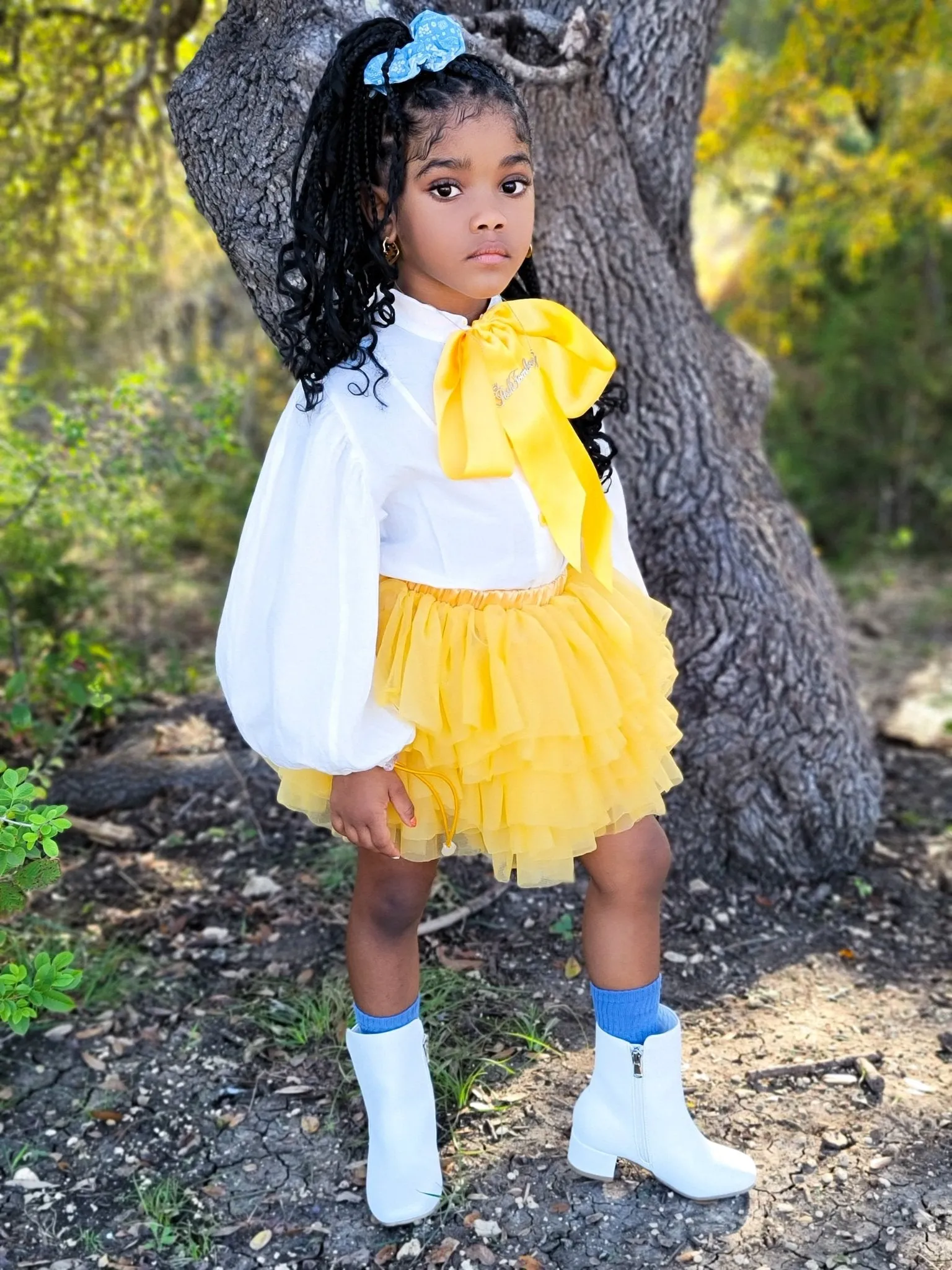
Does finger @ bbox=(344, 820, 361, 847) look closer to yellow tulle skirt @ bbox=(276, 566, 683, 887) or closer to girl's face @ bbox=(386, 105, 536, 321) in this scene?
yellow tulle skirt @ bbox=(276, 566, 683, 887)

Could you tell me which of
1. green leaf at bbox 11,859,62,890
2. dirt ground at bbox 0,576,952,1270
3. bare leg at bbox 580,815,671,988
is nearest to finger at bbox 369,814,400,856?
bare leg at bbox 580,815,671,988

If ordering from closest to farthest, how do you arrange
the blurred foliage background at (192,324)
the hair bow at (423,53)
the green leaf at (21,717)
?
the hair bow at (423,53), the green leaf at (21,717), the blurred foliage background at (192,324)

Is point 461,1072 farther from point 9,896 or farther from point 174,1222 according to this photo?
point 9,896

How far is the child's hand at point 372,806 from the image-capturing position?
1552 millimetres

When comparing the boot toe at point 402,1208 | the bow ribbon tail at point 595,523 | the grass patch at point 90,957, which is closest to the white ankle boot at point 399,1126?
the boot toe at point 402,1208

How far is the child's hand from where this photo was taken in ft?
5.09

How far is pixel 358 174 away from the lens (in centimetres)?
159

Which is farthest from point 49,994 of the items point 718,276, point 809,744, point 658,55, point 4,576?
point 718,276

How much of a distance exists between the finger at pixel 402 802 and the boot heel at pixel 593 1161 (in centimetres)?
66

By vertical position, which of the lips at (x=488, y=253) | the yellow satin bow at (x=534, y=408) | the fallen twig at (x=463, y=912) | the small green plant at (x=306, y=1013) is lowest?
the small green plant at (x=306, y=1013)

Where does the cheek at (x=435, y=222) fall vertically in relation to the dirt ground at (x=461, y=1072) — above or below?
above

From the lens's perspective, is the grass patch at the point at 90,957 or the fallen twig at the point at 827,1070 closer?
the fallen twig at the point at 827,1070

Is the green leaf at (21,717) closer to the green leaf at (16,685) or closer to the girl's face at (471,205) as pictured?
the green leaf at (16,685)

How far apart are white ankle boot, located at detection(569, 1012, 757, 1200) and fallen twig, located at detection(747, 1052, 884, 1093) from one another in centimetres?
25
